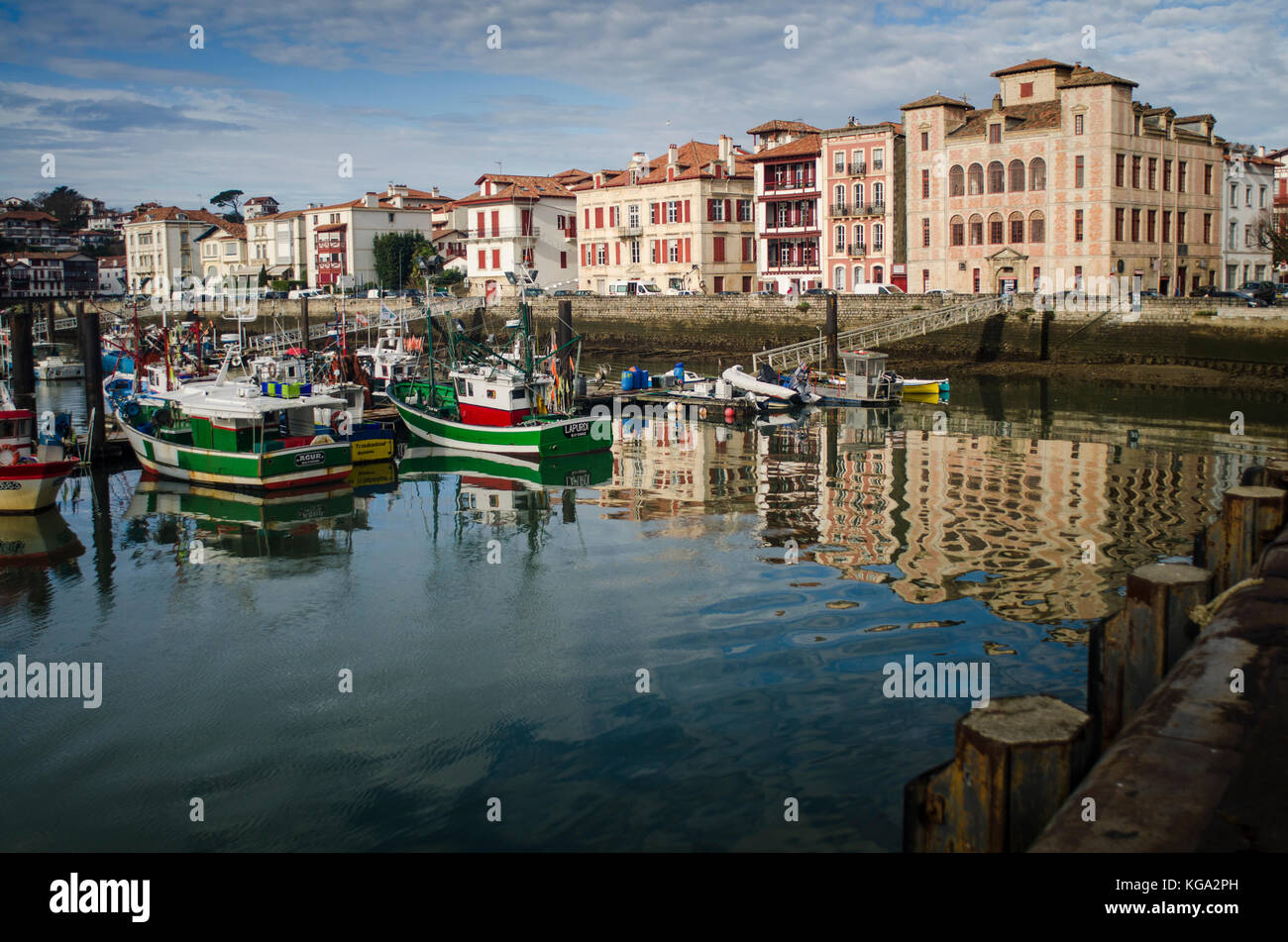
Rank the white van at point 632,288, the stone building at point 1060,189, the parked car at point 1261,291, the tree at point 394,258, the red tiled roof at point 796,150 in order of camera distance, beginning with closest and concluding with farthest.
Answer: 1. the parked car at point 1261,291
2. the stone building at point 1060,189
3. the red tiled roof at point 796,150
4. the white van at point 632,288
5. the tree at point 394,258

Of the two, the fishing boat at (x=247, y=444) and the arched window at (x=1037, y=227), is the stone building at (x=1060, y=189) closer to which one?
the arched window at (x=1037, y=227)

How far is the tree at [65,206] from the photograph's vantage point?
595 feet

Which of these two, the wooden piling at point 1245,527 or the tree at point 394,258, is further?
the tree at point 394,258

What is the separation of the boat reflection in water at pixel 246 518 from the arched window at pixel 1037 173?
4066 centimetres

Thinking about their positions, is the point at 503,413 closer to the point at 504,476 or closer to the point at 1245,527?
the point at 504,476

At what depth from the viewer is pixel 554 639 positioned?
16.0m

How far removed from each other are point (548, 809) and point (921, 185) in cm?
5569

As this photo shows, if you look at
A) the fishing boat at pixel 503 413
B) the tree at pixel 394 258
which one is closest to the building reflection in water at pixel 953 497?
the fishing boat at pixel 503 413

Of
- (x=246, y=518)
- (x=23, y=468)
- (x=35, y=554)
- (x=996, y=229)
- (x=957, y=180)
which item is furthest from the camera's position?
(x=957, y=180)

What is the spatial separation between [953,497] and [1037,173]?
123 ft

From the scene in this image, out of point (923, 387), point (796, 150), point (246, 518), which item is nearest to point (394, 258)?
point (796, 150)

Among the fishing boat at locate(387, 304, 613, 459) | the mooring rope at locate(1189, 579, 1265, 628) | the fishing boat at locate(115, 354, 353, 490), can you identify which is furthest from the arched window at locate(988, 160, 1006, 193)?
the mooring rope at locate(1189, 579, 1265, 628)

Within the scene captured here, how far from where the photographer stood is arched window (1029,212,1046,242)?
56.9 metres
